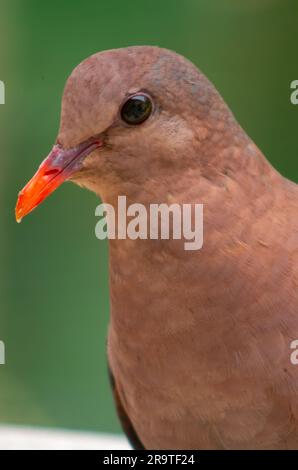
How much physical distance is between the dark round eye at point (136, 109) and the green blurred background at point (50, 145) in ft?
4.55

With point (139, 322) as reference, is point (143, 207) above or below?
above

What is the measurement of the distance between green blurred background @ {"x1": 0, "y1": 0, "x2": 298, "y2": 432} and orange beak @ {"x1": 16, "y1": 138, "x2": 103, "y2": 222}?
1.37 meters

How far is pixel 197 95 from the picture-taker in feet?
5.22

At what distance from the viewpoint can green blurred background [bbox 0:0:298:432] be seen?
2.98 meters

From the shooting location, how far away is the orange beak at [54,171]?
154 cm

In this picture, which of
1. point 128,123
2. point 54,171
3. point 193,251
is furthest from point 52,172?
point 193,251

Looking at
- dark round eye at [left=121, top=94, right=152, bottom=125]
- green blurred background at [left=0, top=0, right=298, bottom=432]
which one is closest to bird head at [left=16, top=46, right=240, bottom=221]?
dark round eye at [left=121, top=94, right=152, bottom=125]

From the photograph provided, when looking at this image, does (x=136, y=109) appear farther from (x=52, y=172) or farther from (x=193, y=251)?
(x=193, y=251)

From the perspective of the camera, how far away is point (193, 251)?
5.35 feet

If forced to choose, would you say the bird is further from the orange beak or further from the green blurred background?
the green blurred background

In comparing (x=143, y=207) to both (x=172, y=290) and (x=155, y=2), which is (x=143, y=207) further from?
(x=155, y=2)

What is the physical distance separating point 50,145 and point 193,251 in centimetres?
143
